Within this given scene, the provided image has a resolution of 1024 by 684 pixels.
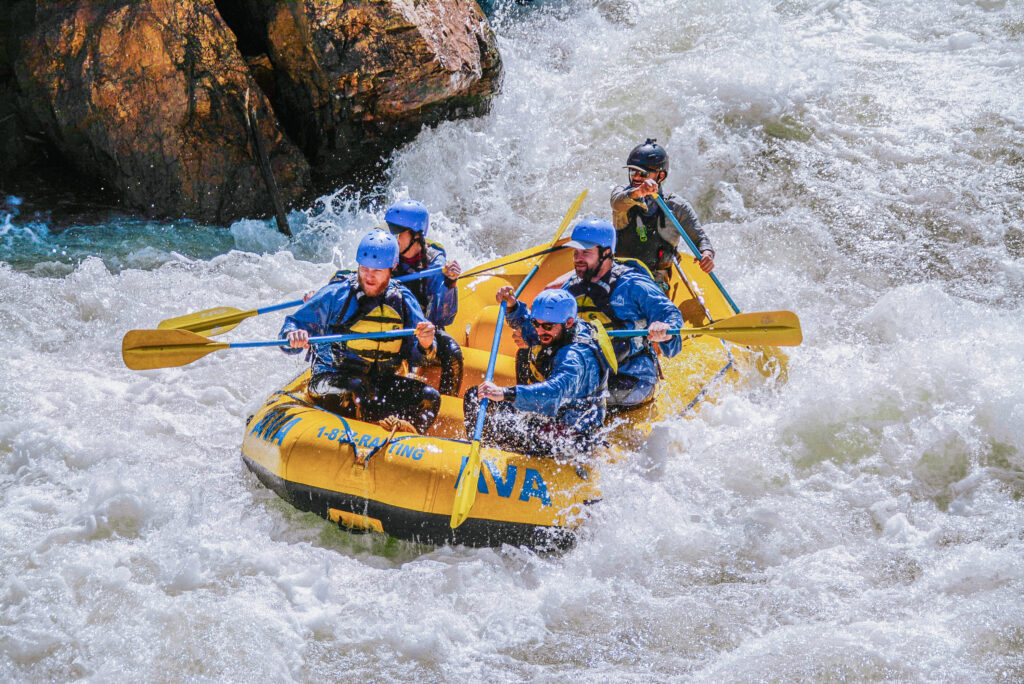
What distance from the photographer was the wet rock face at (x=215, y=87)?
290 inches

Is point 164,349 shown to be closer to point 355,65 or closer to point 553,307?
point 553,307

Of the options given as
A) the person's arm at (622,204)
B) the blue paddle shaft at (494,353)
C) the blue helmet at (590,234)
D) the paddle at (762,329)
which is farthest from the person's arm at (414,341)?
the person's arm at (622,204)

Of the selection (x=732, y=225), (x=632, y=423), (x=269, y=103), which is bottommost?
(x=732, y=225)

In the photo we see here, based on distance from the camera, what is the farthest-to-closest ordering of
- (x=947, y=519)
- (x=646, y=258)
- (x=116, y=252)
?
(x=116, y=252), (x=646, y=258), (x=947, y=519)

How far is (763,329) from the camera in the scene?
184 inches

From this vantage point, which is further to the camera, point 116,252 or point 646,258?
point 116,252

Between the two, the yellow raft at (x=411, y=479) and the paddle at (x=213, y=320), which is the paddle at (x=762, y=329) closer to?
the yellow raft at (x=411, y=479)

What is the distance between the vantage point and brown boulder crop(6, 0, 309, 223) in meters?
7.34

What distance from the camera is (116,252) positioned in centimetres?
726

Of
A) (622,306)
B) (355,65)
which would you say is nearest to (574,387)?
(622,306)

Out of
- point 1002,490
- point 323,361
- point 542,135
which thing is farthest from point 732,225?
point 323,361

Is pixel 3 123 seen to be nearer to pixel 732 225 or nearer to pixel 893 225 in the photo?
pixel 732 225

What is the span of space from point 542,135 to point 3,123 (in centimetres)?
518

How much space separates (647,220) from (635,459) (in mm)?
1976
